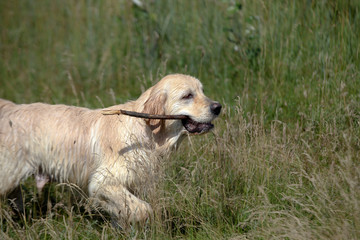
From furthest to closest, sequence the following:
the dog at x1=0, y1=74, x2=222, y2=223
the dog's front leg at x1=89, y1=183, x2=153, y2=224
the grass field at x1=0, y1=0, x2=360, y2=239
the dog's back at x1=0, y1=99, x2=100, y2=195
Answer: the dog's back at x1=0, y1=99, x2=100, y2=195 → the dog at x1=0, y1=74, x2=222, y2=223 → the dog's front leg at x1=89, y1=183, x2=153, y2=224 → the grass field at x1=0, y1=0, x2=360, y2=239

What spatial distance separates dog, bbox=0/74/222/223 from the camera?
3811 mm

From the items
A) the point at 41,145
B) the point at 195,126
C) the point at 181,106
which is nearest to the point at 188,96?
the point at 181,106

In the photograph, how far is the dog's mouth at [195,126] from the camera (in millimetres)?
3855

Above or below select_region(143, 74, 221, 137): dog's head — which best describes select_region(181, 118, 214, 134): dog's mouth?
below

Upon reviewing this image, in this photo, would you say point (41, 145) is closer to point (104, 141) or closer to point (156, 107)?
point (104, 141)

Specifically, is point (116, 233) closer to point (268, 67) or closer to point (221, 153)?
point (221, 153)

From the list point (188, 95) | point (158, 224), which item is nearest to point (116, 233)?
point (158, 224)

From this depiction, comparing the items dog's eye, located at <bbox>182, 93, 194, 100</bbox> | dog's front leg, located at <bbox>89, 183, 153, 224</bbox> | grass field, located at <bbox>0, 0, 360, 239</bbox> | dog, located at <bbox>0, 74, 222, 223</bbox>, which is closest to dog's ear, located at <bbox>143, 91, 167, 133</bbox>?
dog, located at <bbox>0, 74, 222, 223</bbox>

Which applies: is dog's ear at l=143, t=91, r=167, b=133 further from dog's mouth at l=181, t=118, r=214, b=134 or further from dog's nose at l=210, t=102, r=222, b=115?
dog's nose at l=210, t=102, r=222, b=115

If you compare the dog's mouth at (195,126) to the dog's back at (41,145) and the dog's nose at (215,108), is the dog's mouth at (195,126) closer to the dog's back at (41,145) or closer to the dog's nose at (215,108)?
the dog's nose at (215,108)

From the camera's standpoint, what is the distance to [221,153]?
148 inches

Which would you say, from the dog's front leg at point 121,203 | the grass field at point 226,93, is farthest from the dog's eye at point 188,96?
the dog's front leg at point 121,203

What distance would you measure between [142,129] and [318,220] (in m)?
1.71

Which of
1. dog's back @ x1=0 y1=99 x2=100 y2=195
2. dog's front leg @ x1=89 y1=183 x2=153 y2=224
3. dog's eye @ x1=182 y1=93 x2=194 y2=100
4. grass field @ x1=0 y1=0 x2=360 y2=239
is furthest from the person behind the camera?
dog's back @ x1=0 y1=99 x2=100 y2=195
